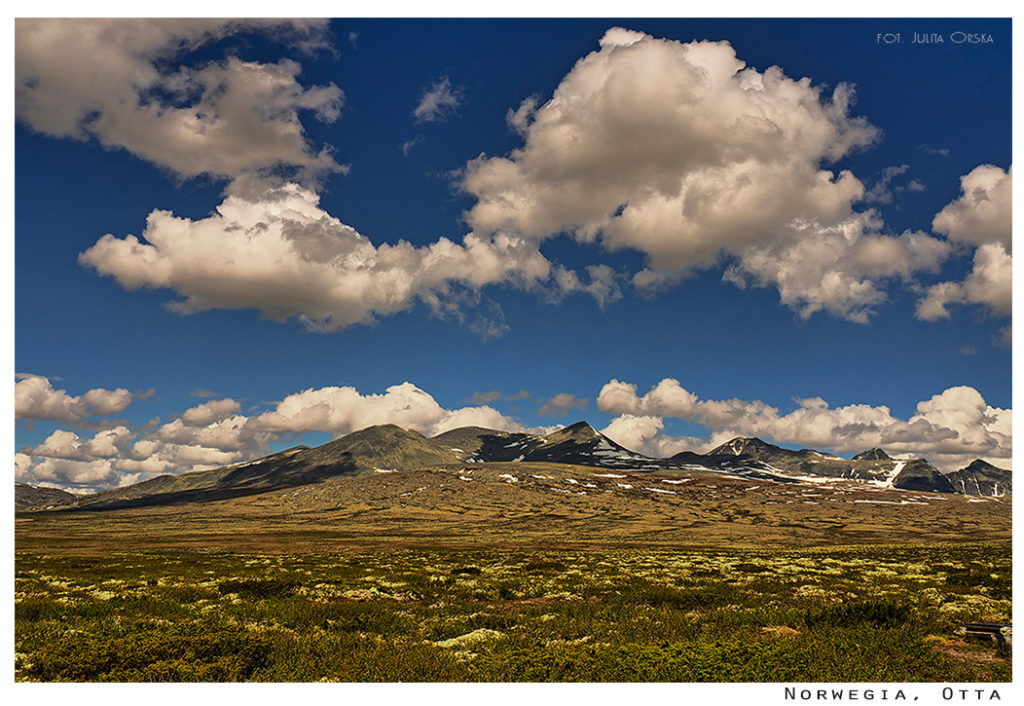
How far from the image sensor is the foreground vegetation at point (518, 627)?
1283cm

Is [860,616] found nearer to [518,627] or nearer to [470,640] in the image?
[518,627]

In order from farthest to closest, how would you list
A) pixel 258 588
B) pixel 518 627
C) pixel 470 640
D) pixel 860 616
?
pixel 258 588 → pixel 518 627 → pixel 860 616 → pixel 470 640

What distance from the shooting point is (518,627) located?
63.2ft

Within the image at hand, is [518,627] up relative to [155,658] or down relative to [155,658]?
down

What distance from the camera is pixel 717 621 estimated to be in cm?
2017

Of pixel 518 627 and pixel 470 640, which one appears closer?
pixel 470 640

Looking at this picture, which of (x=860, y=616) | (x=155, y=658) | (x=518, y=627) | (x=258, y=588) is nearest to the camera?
(x=155, y=658)

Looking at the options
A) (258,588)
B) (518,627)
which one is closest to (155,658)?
(518,627)

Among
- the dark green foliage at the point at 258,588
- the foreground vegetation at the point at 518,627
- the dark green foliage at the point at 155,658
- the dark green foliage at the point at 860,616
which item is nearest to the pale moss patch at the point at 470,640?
the foreground vegetation at the point at 518,627

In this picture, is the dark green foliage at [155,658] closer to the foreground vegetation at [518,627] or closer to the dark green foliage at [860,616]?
the foreground vegetation at [518,627]

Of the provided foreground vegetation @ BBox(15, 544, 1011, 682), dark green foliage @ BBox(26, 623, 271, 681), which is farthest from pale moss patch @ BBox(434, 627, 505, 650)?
dark green foliage @ BBox(26, 623, 271, 681)

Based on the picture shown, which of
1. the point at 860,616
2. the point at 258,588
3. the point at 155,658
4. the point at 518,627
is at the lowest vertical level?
the point at 258,588
